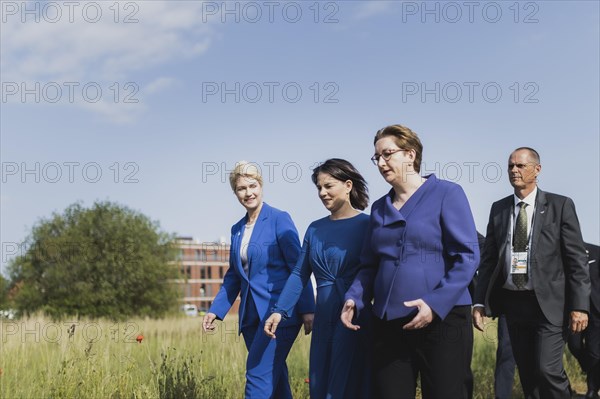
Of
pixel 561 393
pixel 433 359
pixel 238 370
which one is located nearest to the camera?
pixel 433 359

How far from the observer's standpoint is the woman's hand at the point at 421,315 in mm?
3982

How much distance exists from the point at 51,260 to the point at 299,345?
42.2 meters

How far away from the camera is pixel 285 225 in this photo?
5762 mm

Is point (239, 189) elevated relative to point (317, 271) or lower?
elevated

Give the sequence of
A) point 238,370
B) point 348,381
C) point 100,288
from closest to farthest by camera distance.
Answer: point 348,381
point 238,370
point 100,288

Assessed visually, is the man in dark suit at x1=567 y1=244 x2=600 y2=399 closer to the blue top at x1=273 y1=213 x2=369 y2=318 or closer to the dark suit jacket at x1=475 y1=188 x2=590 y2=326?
the dark suit jacket at x1=475 y1=188 x2=590 y2=326

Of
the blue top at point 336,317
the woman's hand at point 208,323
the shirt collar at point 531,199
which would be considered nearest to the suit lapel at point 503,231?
the shirt collar at point 531,199

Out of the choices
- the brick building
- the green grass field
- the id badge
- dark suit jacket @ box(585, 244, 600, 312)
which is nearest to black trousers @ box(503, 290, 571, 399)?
the id badge

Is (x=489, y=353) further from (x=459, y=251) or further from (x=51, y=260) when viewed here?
(x=51, y=260)

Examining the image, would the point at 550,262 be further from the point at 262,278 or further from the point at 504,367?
the point at 504,367

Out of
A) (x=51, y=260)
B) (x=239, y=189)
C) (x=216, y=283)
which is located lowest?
(x=216, y=283)

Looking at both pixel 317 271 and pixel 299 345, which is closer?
pixel 317 271

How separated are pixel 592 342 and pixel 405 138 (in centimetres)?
569

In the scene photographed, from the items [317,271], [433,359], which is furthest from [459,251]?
[317,271]
